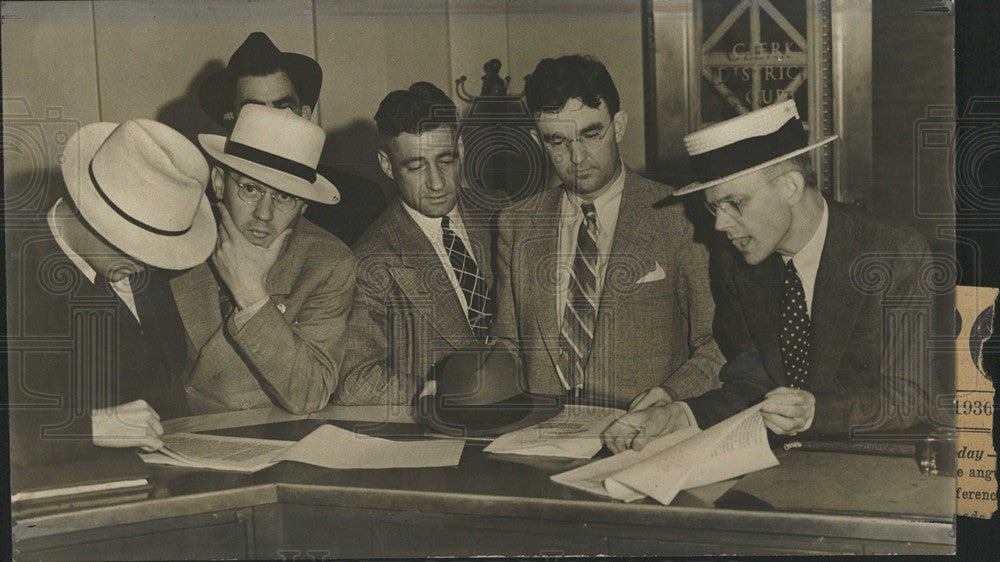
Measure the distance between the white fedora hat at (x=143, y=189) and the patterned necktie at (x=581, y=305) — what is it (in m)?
1.20

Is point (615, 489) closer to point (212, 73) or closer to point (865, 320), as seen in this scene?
point (865, 320)

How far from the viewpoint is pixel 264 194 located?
3.53m

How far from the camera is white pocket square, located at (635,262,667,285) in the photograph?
3.51m

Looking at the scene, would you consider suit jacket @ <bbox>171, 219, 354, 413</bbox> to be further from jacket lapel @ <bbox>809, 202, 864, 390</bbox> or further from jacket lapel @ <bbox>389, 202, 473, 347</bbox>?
jacket lapel @ <bbox>809, 202, 864, 390</bbox>

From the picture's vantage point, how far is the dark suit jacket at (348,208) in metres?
3.52

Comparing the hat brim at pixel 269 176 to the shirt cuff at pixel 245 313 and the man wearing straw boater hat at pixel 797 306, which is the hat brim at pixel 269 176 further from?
the man wearing straw boater hat at pixel 797 306

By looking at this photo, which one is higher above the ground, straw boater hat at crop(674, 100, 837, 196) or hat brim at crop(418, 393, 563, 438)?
straw boater hat at crop(674, 100, 837, 196)

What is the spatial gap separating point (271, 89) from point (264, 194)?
0.34 metres

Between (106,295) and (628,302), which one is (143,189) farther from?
(628,302)

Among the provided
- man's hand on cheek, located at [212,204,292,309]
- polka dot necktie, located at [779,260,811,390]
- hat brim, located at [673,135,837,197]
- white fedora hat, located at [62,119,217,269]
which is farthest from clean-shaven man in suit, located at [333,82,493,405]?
polka dot necktie, located at [779,260,811,390]

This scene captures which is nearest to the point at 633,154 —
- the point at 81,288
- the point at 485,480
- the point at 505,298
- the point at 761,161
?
the point at 761,161

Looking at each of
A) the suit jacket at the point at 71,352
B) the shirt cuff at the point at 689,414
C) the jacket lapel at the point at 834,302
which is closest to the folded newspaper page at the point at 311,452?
the suit jacket at the point at 71,352

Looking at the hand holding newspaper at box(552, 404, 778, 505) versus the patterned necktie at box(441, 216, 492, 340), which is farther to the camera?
the patterned necktie at box(441, 216, 492, 340)

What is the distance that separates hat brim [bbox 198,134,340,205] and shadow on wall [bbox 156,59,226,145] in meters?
0.03
